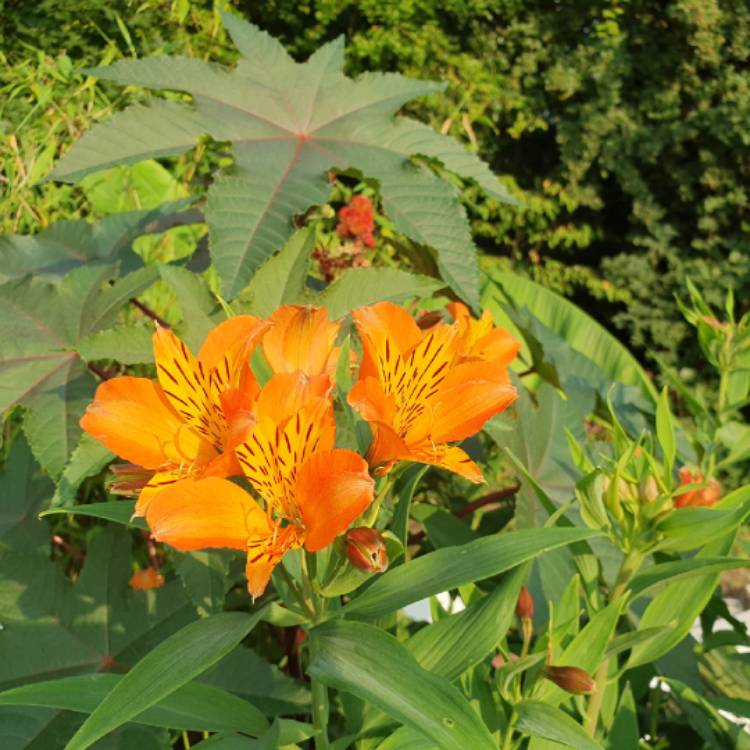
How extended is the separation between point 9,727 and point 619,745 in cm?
55

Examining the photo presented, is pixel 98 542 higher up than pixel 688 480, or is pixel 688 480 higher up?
pixel 688 480

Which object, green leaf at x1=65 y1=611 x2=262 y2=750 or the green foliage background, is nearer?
green leaf at x1=65 y1=611 x2=262 y2=750

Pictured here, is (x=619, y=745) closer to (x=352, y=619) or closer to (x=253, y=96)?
(x=352, y=619)

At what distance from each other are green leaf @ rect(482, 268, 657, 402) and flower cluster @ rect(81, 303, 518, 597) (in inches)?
50.3

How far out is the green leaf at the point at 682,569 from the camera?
64 cm

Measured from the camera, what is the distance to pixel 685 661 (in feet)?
3.25

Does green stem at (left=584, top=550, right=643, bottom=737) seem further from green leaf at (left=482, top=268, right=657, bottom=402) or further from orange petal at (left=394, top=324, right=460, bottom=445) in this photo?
green leaf at (left=482, top=268, right=657, bottom=402)

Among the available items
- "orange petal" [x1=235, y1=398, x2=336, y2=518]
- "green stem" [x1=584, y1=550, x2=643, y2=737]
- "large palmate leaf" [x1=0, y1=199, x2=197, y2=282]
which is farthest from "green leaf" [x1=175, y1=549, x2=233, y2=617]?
"large palmate leaf" [x1=0, y1=199, x2=197, y2=282]

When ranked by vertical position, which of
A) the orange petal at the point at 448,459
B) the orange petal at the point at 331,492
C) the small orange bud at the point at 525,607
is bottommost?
the small orange bud at the point at 525,607

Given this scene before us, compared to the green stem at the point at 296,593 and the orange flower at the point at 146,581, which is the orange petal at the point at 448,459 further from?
the orange flower at the point at 146,581

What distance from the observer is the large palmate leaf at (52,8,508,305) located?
2.79ft

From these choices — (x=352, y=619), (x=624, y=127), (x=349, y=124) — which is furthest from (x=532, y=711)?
(x=624, y=127)

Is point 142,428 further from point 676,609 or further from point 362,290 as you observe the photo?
point 676,609

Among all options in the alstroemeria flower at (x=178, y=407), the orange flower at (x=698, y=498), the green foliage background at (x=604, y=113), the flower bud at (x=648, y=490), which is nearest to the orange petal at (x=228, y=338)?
the alstroemeria flower at (x=178, y=407)
